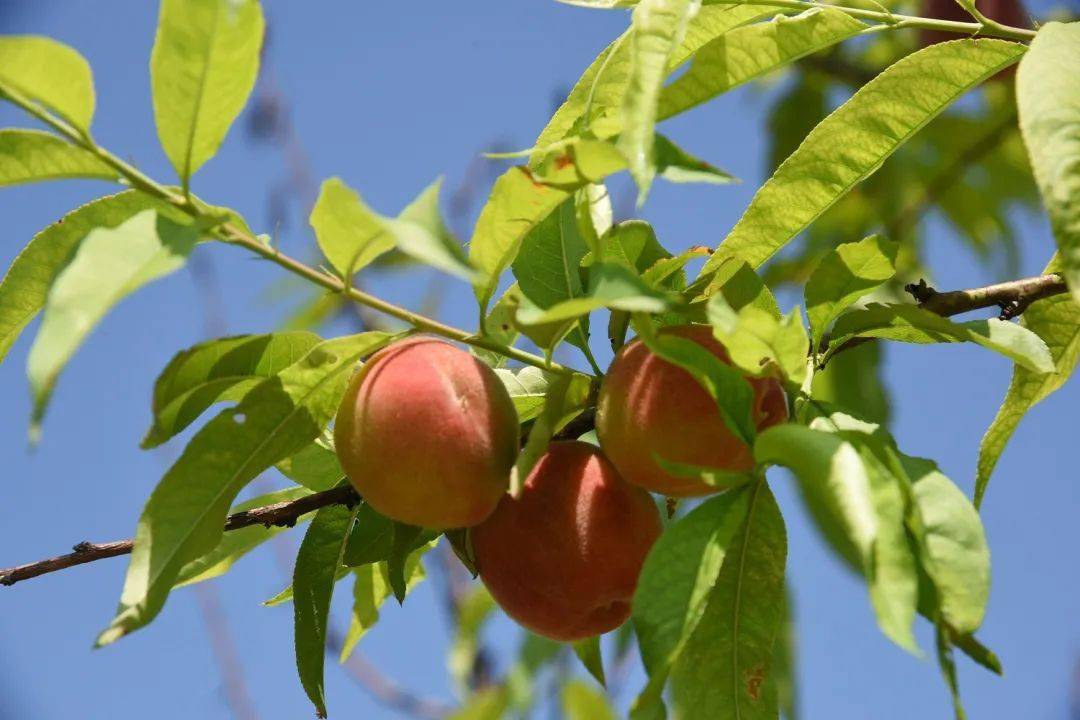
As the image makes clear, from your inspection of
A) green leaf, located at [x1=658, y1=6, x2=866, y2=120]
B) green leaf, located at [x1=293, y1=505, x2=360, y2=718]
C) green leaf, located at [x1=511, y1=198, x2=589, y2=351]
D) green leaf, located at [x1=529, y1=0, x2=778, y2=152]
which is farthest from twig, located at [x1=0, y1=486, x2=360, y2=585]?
green leaf, located at [x1=658, y1=6, x2=866, y2=120]

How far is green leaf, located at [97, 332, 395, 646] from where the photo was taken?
A: 39.7 inches

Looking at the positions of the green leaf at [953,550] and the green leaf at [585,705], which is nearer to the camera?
the green leaf at [585,705]

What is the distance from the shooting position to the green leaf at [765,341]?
38.0 inches

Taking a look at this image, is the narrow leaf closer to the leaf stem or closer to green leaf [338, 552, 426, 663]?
the leaf stem

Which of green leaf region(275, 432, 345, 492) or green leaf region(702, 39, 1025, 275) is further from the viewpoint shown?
green leaf region(275, 432, 345, 492)

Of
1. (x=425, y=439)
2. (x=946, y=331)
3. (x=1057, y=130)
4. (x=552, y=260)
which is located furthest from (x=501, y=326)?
(x=1057, y=130)

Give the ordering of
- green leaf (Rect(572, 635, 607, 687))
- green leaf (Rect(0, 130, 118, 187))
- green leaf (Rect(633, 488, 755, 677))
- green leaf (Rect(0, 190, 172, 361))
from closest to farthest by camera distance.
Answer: green leaf (Rect(633, 488, 755, 677)) < green leaf (Rect(0, 130, 118, 187)) < green leaf (Rect(0, 190, 172, 361)) < green leaf (Rect(572, 635, 607, 687))

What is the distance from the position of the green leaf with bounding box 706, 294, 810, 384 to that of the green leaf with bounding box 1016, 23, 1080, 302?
20 centimetres

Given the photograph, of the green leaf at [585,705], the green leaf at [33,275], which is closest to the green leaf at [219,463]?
the green leaf at [33,275]

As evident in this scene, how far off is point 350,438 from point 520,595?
23cm

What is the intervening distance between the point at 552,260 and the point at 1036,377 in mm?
501

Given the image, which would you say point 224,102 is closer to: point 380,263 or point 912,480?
point 912,480

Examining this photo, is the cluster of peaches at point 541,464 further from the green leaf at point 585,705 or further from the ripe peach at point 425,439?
the green leaf at point 585,705

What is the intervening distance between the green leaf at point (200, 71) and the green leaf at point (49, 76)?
54mm
